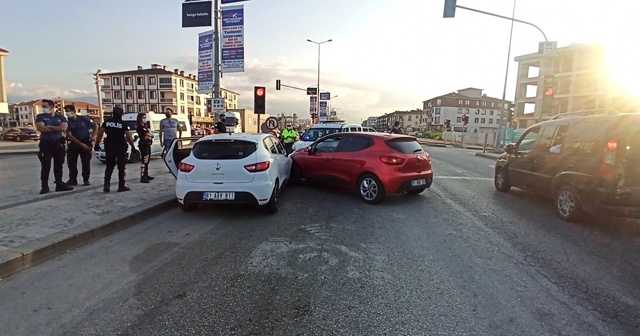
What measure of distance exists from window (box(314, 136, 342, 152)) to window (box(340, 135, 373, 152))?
26 centimetres

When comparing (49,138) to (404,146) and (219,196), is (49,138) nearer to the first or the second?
(219,196)

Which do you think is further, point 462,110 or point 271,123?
point 462,110

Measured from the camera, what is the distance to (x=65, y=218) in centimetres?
536

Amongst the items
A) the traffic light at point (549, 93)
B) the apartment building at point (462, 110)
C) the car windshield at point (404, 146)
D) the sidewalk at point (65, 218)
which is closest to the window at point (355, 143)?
the car windshield at point (404, 146)

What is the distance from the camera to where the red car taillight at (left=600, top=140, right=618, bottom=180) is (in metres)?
5.52

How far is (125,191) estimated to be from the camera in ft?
24.7

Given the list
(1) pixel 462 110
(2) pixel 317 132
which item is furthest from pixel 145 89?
(1) pixel 462 110

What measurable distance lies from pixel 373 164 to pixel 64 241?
214 inches

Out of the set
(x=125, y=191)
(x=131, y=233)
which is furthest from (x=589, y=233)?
(x=125, y=191)

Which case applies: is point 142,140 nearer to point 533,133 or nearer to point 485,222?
point 485,222

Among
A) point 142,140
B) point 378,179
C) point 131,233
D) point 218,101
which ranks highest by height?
point 218,101

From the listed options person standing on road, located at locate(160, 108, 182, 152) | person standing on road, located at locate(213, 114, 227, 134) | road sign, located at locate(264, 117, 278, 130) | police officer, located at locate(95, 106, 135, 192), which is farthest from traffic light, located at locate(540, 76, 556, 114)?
police officer, located at locate(95, 106, 135, 192)

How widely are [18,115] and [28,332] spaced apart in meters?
162

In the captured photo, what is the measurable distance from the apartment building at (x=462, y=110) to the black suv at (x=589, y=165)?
92.1m
